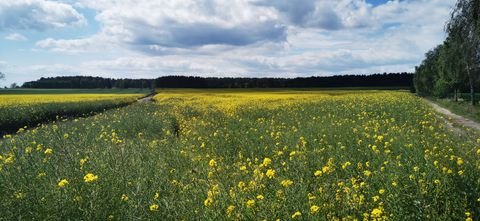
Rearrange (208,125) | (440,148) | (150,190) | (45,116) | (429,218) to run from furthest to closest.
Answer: (45,116), (208,125), (440,148), (150,190), (429,218)

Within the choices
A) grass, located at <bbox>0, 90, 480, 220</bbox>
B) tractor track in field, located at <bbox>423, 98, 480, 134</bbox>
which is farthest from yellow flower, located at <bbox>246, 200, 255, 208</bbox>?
tractor track in field, located at <bbox>423, 98, 480, 134</bbox>

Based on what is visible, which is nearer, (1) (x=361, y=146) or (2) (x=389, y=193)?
(2) (x=389, y=193)

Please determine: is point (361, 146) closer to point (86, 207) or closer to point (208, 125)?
point (86, 207)

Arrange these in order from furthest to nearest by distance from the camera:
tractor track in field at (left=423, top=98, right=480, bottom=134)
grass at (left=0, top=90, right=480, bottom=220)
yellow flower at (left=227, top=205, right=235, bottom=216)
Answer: tractor track in field at (left=423, top=98, right=480, bottom=134), grass at (left=0, top=90, right=480, bottom=220), yellow flower at (left=227, top=205, right=235, bottom=216)

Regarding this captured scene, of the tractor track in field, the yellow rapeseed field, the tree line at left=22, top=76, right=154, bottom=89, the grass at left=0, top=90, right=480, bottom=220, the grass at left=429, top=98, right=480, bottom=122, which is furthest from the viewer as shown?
the tree line at left=22, top=76, right=154, bottom=89

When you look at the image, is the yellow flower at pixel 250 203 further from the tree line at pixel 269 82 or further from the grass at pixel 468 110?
the tree line at pixel 269 82

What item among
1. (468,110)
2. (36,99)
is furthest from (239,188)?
A: (36,99)

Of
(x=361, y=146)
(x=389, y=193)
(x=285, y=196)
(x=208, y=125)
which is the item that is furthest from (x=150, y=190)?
(x=208, y=125)

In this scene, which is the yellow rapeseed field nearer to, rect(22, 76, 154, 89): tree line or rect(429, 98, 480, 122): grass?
rect(429, 98, 480, 122): grass

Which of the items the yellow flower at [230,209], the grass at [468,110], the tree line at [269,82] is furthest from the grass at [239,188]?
the tree line at [269,82]

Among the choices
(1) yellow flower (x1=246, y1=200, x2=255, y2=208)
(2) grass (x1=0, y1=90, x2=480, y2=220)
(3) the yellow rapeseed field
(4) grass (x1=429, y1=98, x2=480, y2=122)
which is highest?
(1) yellow flower (x1=246, y1=200, x2=255, y2=208)

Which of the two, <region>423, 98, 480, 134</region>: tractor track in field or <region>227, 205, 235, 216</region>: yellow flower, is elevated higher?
<region>227, 205, 235, 216</region>: yellow flower

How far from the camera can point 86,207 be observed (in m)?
4.95

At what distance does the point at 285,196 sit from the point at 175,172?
2.60 m
